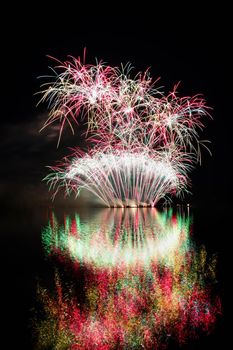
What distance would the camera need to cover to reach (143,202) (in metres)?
50.0

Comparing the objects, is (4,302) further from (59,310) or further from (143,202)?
(143,202)

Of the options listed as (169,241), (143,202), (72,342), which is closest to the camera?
(72,342)

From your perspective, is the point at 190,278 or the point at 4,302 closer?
the point at 4,302

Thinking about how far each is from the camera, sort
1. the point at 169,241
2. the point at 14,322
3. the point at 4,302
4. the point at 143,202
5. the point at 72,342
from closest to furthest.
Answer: the point at 72,342 < the point at 14,322 < the point at 4,302 < the point at 169,241 < the point at 143,202

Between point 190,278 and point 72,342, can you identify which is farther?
point 190,278

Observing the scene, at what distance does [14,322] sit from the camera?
6082mm

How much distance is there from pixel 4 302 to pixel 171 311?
3325 millimetres

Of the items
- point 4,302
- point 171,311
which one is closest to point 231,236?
point 171,311

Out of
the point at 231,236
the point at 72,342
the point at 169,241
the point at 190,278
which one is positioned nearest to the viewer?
the point at 72,342

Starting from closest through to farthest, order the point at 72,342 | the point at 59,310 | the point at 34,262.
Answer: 1. the point at 72,342
2. the point at 59,310
3. the point at 34,262

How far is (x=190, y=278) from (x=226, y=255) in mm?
3327

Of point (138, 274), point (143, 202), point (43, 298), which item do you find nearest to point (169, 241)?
point (138, 274)

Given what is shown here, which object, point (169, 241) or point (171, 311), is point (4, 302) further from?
point (169, 241)

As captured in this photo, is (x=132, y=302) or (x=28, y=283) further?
(x=28, y=283)
